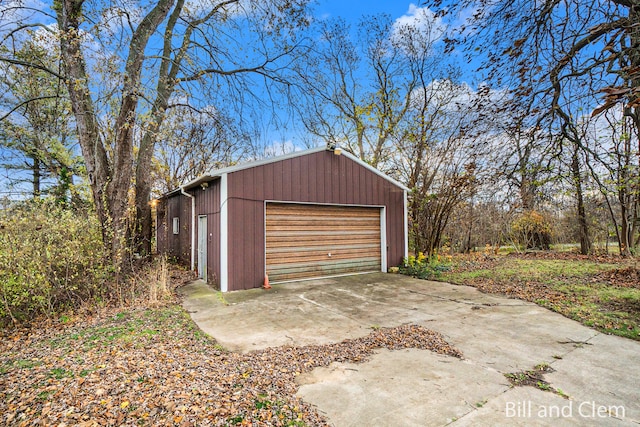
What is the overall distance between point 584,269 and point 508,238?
550 cm

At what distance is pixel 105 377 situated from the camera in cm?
260

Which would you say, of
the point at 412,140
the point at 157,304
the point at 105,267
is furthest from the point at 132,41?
the point at 412,140

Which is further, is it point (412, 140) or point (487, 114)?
point (412, 140)

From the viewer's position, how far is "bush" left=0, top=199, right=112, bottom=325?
4332 mm

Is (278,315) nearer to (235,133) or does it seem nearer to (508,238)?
(235,133)

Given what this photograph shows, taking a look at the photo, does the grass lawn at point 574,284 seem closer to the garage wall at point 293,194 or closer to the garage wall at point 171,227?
the garage wall at point 293,194

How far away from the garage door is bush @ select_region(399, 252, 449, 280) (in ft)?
2.66

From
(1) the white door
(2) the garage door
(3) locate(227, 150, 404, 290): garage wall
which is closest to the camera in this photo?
(3) locate(227, 150, 404, 290): garage wall

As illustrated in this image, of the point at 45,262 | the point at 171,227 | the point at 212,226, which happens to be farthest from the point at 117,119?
the point at 171,227

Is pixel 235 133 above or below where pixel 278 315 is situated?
above

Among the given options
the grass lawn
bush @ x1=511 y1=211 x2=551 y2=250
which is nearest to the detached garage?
the grass lawn

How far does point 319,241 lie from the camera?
25.7 ft

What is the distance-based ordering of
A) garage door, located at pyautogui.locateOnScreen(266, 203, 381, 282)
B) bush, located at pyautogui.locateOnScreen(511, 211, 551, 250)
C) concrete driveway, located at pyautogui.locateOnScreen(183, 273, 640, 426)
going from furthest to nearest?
bush, located at pyautogui.locateOnScreen(511, 211, 551, 250), garage door, located at pyautogui.locateOnScreen(266, 203, 381, 282), concrete driveway, located at pyautogui.locateOnScreen(183, 273, 640, 426)

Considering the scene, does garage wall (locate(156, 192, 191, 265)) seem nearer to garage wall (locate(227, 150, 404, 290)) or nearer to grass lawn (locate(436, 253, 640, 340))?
garage wall (locate(227, 150, 404, 290))
